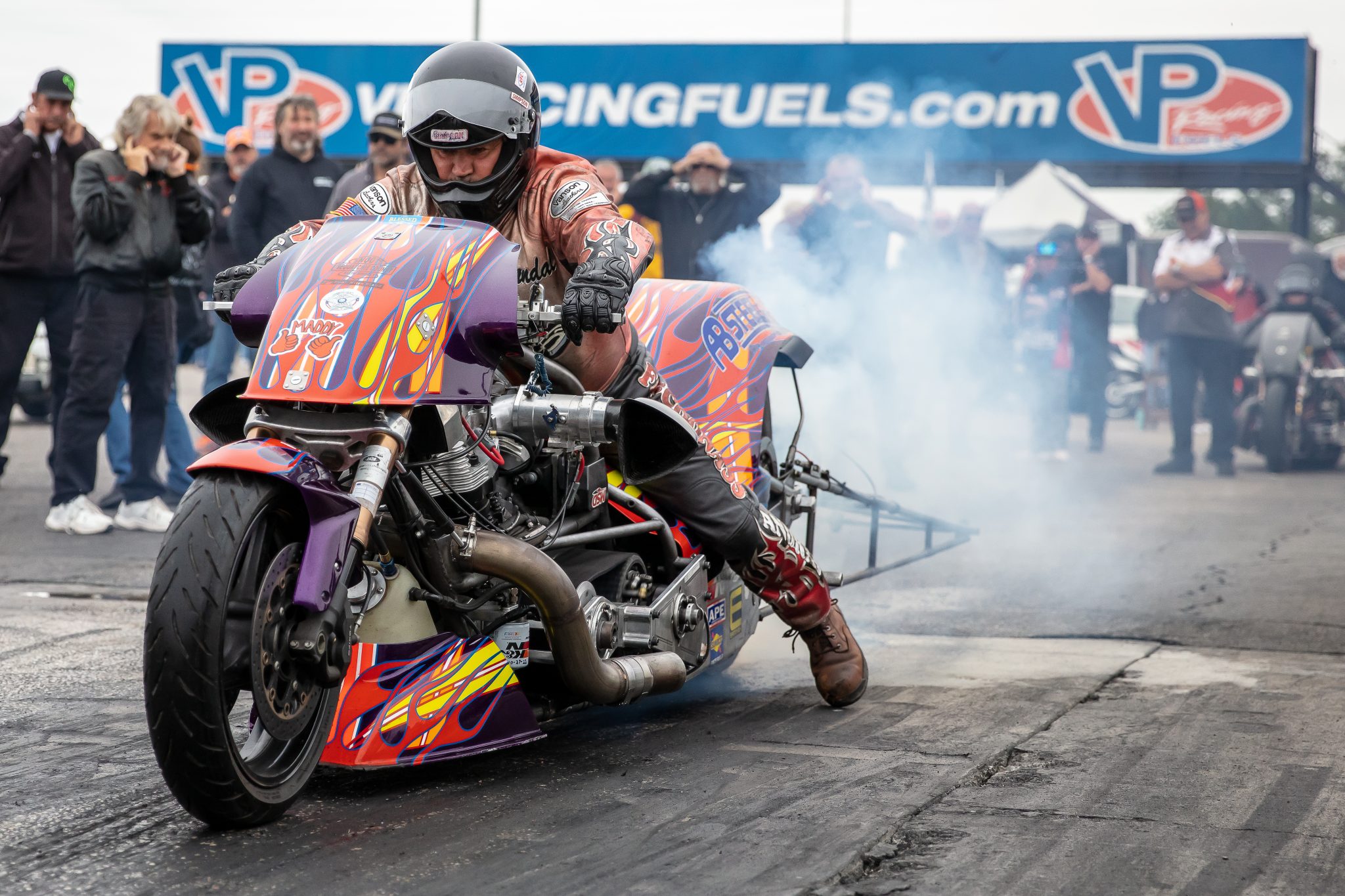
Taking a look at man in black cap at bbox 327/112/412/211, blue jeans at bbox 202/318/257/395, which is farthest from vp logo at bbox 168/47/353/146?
man in black cap at bbox 327/112/412/211

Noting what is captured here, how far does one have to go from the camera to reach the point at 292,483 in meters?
3.07

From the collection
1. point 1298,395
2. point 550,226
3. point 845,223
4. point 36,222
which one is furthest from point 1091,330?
point 550,226

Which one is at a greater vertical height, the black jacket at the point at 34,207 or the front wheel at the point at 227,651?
the black jacket at the point at 34,207

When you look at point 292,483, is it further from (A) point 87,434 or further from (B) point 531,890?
(A) point 87,434

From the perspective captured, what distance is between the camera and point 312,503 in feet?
10.2

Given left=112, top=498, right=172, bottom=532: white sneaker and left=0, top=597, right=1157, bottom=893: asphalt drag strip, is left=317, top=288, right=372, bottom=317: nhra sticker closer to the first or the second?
left=0, top=597, right=1157, bottom=893: asphalt drag strip

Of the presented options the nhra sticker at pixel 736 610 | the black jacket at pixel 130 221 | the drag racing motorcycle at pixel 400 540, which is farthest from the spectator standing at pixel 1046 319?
the drag racing motorcycle at pixel 400 540

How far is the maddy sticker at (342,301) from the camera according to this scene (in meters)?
3.35

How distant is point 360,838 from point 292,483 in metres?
0.74

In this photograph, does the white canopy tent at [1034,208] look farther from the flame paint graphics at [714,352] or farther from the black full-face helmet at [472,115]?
the black full-face helmet at [472,115]

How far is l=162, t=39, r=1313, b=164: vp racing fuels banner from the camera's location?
2252 centimetres

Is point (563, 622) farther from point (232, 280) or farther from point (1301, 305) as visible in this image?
point (1301, 305)

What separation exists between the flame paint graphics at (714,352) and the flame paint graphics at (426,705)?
137 centimetres

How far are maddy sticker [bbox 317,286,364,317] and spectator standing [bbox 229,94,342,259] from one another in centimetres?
620
